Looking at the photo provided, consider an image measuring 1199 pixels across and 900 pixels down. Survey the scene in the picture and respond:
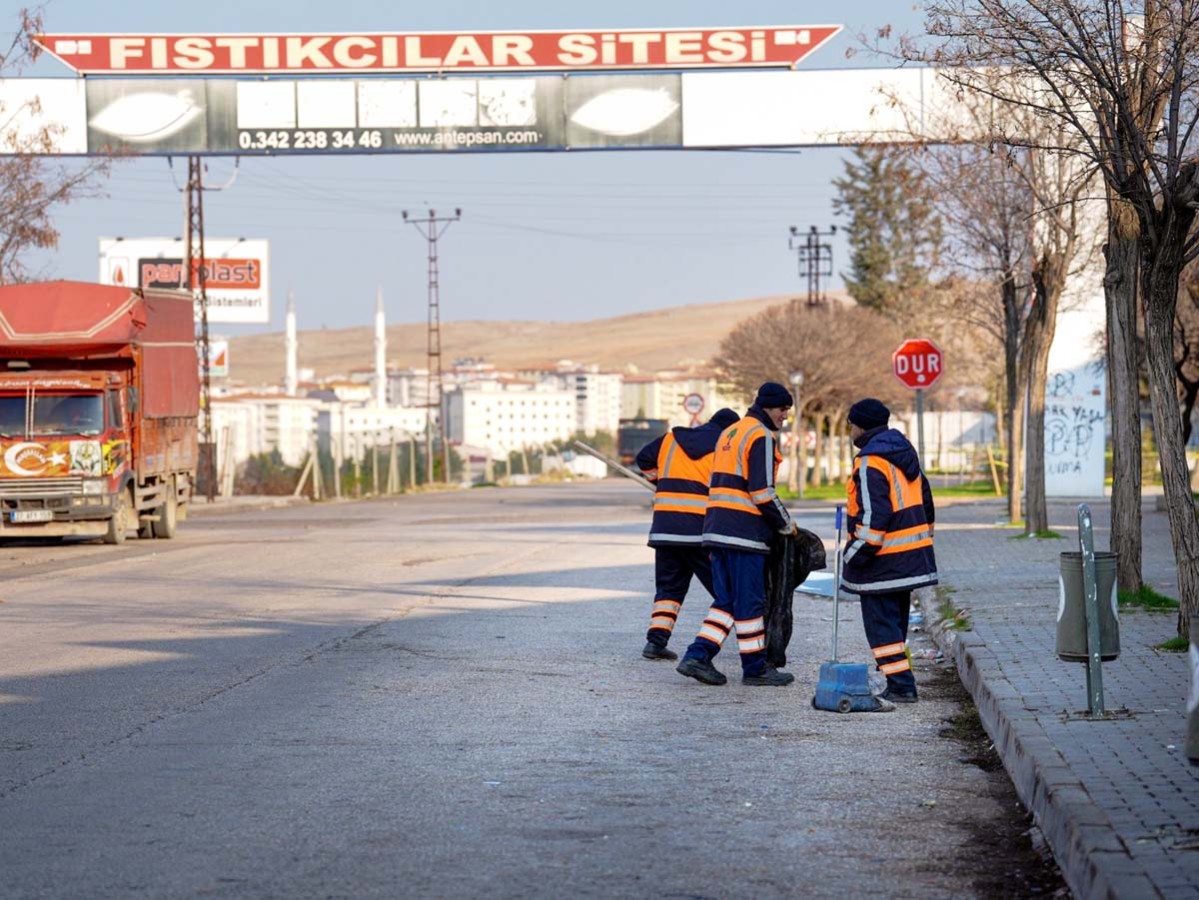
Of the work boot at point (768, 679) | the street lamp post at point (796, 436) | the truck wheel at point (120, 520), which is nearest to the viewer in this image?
the work boot at point (768, 679)

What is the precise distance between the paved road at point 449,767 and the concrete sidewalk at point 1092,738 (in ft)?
0.85

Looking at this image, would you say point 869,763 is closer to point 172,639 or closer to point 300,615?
point 172,639

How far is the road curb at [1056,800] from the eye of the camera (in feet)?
17.3

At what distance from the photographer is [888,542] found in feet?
32.3

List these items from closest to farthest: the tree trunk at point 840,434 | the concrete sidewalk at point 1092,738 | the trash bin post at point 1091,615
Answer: the concrete sidewalk at point 1092,738 < the trash bin post at point 1091,615 < the tree trunk at point 840,434

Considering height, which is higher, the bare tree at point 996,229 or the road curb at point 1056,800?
the bare tree at point 996,229

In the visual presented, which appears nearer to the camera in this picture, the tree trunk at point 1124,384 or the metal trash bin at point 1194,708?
the metal trash bin at point 1194,708

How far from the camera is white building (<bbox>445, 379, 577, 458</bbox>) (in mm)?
170750

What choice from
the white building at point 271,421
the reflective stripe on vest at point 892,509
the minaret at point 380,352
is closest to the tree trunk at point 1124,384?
the reflective stripe on vest at point 892,509

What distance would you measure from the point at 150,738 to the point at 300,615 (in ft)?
20.8

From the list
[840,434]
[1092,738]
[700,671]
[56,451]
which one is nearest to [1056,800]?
[1092,738]

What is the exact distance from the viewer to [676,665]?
11641mm

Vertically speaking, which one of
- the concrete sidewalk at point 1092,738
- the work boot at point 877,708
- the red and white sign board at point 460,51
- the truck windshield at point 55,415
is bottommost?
the work boot at point 877,708

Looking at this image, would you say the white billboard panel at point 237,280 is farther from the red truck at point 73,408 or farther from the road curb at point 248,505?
the red truck at point 73,408
